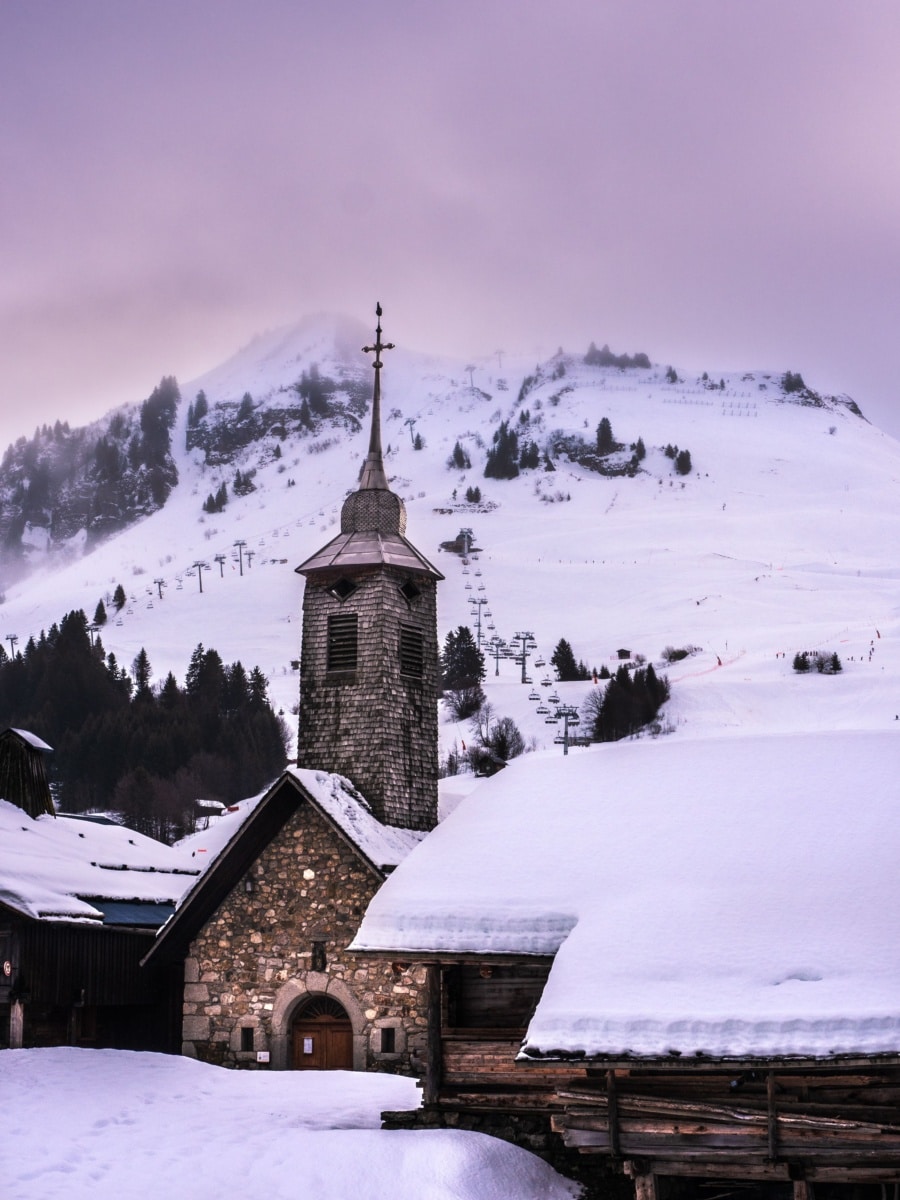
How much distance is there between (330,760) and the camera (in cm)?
3183

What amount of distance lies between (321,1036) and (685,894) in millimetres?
10018

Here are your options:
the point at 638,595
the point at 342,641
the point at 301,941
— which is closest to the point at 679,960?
the point at 301,941

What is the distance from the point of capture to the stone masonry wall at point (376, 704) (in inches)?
1238

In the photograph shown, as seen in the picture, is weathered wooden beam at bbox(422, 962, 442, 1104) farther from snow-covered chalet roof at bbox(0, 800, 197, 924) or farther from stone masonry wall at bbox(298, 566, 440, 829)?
stone masonry wall at bbox(298, 566, 440, 829)

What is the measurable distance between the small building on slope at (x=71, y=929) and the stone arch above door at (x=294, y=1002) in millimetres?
4089

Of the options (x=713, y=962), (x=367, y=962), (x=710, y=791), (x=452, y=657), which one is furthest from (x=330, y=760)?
(x=452, y=657)

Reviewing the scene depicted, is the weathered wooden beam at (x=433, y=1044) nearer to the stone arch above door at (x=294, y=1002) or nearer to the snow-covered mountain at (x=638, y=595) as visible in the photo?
the stone arch above door at (x=294, y=1002)

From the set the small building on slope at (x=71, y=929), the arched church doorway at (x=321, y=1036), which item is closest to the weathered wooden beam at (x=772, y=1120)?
the arched church doorway at (x=321, y=1036)

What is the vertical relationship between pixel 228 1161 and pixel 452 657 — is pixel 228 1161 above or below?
Result: below

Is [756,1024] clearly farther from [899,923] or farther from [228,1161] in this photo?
[228,1161]

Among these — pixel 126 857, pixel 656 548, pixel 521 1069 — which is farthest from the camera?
pixel 656 548

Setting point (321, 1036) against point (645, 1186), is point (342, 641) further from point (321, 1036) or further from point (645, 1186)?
point (645, 1186)

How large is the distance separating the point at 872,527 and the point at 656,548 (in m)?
27.4

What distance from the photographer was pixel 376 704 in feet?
104
